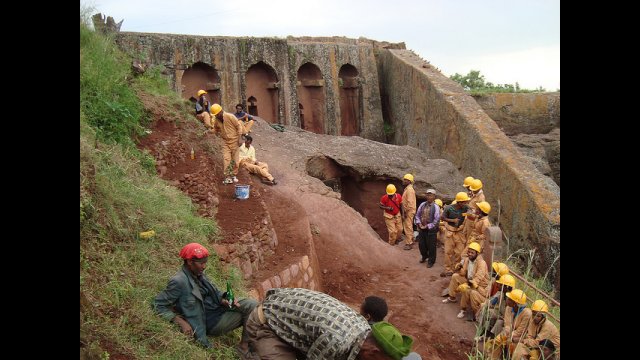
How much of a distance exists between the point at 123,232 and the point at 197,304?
1.48 metres

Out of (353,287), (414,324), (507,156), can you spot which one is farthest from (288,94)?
(414,324)

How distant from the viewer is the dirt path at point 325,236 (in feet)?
27.2

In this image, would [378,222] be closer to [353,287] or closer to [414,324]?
[353,287]

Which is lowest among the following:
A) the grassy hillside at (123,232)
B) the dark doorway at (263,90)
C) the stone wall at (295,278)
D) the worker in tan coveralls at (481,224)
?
the stone wall at (295,278)

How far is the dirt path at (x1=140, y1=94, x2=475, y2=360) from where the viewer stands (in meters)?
8.30

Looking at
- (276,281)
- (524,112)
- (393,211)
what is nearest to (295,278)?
(276,281)

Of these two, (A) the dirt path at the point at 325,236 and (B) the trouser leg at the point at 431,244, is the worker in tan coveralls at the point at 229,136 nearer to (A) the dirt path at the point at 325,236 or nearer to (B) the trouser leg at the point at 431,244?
(A) the dirt path at the point at 325,236

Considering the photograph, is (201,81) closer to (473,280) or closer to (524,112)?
(524,112)

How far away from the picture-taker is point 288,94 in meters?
17.7

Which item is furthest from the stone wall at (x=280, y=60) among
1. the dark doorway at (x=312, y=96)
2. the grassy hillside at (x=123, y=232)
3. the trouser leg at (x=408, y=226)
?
the trouser leg at (x=408, y=226)

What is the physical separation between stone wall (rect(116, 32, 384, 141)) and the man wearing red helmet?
9918 millimetres

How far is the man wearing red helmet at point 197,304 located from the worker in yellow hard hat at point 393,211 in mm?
7085

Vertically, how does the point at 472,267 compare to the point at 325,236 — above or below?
below

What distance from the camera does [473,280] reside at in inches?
328
